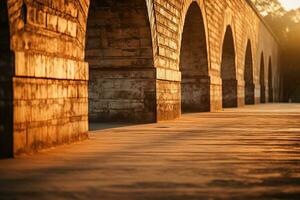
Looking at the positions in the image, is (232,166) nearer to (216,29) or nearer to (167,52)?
(167,52)

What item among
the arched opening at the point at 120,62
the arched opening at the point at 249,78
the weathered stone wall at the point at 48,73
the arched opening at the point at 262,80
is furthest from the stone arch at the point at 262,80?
the weathered stone wall at the point at 48,73

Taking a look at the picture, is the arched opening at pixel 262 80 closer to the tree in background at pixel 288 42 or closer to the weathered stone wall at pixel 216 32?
the weathered stone wall at pixel 216 32

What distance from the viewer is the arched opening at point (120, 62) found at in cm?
1020

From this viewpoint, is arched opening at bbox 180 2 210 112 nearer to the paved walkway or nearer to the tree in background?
the paved walkway

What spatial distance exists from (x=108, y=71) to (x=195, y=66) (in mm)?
5499

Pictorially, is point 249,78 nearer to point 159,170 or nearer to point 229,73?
point 229,73

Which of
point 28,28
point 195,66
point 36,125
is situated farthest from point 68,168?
point 195,66

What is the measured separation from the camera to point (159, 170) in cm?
457

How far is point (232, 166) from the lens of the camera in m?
4.83

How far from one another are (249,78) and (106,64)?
55.0ft

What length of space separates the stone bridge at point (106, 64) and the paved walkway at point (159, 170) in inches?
17.9

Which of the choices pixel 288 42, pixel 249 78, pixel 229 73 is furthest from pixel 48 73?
pixel 288 42

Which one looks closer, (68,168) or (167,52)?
(68,168)

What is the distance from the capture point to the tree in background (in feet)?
142
